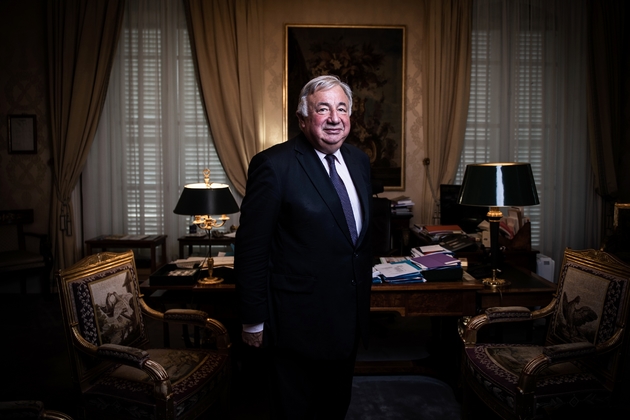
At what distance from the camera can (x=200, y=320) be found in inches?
90.2

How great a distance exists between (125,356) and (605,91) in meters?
5.75

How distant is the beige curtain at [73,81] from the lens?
5156 millimetres

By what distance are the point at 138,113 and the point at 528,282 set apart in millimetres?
4581

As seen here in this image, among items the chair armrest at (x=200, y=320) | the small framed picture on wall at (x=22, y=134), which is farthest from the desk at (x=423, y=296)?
the small framed picture on wall at (x=22, y=134)

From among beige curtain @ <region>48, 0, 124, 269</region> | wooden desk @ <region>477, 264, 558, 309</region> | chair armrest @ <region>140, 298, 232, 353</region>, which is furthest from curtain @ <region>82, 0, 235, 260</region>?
wooden desk @ <region>477, 264, 558, 309</region>

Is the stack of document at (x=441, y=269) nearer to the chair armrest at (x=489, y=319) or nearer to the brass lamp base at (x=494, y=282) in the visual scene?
the brass lamp base at (x=494, y=282)

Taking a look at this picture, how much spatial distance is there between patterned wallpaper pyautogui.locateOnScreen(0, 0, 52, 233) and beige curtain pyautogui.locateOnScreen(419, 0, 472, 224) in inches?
174

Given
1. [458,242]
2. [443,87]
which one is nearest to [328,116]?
[458,242]

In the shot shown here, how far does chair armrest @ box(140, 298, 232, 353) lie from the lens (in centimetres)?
226

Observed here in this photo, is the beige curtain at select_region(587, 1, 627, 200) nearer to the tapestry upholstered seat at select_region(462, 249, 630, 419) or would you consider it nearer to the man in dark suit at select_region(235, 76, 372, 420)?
the tapestry upholstered seat at select_region(462, 249, 630, 419)

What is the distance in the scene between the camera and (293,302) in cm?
168

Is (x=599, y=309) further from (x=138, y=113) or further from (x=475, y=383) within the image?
(x=138, y=113)

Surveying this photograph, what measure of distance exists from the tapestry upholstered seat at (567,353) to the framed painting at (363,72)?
3.39 m

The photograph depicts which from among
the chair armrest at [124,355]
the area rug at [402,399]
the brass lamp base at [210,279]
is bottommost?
the area rug at [402,399]
